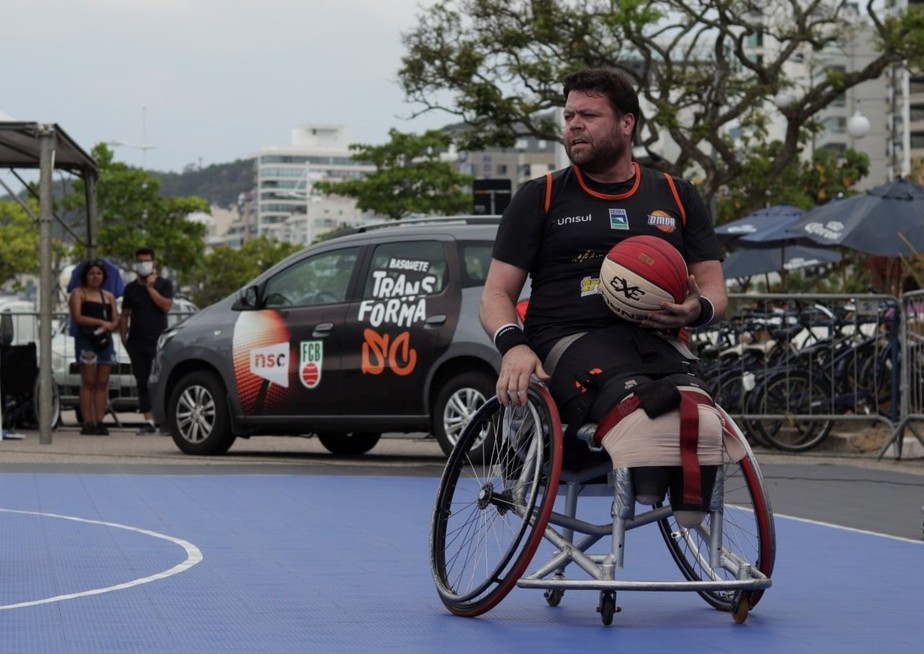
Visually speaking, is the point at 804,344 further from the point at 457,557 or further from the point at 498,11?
the point at 498,11

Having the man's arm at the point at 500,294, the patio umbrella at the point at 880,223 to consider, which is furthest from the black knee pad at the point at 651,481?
the patio umbrella at the point at 880,223

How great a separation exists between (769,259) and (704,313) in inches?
968

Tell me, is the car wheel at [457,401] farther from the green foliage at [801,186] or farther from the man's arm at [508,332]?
the green foliage at [801,186]

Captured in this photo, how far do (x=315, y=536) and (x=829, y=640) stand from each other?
13.0ft

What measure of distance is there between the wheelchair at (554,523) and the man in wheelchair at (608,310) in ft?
0.35

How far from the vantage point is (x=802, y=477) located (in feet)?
46.8

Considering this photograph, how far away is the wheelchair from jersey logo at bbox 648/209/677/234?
75 cm

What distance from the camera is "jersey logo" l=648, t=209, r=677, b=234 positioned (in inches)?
249

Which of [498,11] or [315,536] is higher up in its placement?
[498,11]

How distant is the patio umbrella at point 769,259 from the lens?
2950cm

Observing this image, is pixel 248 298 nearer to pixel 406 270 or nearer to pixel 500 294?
pixel 406 270

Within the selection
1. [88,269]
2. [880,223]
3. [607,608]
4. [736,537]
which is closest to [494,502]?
[607,608]

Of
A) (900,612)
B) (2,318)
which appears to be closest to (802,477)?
(900,612)

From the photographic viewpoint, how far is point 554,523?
19.8 feet
